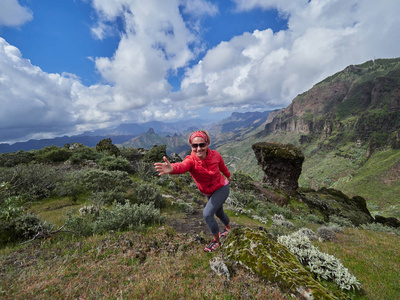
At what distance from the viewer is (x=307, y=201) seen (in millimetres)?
24812

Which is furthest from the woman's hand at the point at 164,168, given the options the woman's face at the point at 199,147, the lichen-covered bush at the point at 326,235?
the lichen-covered bush at the point at 326,235

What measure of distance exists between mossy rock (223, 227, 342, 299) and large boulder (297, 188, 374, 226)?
849 inches

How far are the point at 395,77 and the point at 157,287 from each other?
976 feet

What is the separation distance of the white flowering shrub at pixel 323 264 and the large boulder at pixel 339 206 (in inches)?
787

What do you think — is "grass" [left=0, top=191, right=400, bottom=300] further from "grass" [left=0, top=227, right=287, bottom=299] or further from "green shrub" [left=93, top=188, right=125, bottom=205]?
"green shrub" [left=93, top=188, right=125, bottom=205]

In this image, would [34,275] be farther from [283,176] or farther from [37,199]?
[283,176]

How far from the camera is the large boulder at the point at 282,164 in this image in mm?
26000

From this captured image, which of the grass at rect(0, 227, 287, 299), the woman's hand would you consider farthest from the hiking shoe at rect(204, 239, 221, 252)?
the woman's hand

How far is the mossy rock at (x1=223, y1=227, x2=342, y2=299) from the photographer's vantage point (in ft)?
10.2

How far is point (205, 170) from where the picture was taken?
441 centimetres

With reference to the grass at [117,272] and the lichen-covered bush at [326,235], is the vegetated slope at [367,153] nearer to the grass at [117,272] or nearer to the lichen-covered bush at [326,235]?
the lichen-covered bush at [326,235]

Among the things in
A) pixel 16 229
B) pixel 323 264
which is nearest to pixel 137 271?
pixel 16 229

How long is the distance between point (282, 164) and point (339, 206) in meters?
11.2

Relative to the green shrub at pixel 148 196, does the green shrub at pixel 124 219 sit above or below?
above
